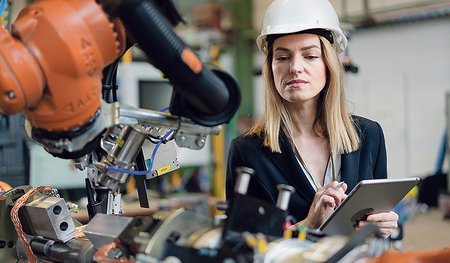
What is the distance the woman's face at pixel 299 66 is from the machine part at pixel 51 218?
78 centimetres

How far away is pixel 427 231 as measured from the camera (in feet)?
15.1

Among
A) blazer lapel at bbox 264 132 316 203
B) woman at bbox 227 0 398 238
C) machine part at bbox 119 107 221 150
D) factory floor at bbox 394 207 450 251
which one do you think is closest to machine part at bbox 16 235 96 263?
machine part at bbox 119 107 221 150

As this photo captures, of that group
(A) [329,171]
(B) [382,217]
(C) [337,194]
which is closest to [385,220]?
(B) [382,217]

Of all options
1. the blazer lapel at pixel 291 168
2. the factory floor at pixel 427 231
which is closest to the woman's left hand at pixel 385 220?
the blazer lapel at pixel 291 168

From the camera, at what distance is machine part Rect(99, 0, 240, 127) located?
59 cm

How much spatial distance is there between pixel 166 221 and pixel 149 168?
25 centimetres

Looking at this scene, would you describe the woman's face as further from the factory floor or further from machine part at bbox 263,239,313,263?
the factory floor

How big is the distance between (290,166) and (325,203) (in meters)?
0.25

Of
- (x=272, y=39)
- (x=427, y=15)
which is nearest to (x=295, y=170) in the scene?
(x=272, y=39)

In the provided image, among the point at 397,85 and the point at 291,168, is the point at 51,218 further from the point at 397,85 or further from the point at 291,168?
the point at 397,85

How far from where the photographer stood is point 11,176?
211 cm

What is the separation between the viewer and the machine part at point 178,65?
589mm

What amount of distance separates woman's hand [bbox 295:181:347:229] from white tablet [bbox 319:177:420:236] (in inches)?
3.1

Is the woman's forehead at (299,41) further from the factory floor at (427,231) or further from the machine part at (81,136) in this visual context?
the factory floor at (427,231)
